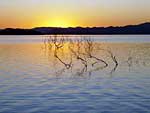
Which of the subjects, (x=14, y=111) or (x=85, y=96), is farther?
(x=85, y=96)

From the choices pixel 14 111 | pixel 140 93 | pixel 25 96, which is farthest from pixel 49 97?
pixel 140 93

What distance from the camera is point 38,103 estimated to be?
42.7 feet

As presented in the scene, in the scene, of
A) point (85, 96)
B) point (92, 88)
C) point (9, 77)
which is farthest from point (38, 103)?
point (9, 77)

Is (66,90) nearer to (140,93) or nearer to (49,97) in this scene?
(49,97)

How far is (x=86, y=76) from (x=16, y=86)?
593 cm

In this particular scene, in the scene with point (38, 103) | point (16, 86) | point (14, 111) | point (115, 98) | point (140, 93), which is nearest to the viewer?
point (14, 111)

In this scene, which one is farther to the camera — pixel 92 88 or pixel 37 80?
pixel 37 80

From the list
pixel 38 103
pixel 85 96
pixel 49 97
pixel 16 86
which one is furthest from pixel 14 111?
pixel 16 86

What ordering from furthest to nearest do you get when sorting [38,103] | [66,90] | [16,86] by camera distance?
[16,86] → [66,90] → [38,103]

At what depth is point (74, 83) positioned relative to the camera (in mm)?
18672

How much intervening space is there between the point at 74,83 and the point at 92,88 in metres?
2.23

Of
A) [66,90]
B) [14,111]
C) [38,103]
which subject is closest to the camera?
[14,111]

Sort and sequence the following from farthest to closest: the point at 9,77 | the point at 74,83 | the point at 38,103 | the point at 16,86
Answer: the point at 9,77 → the point at 74,83 → the point at 16,86 → the point at 38,103

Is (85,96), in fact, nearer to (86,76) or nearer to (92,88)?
(92,88)
